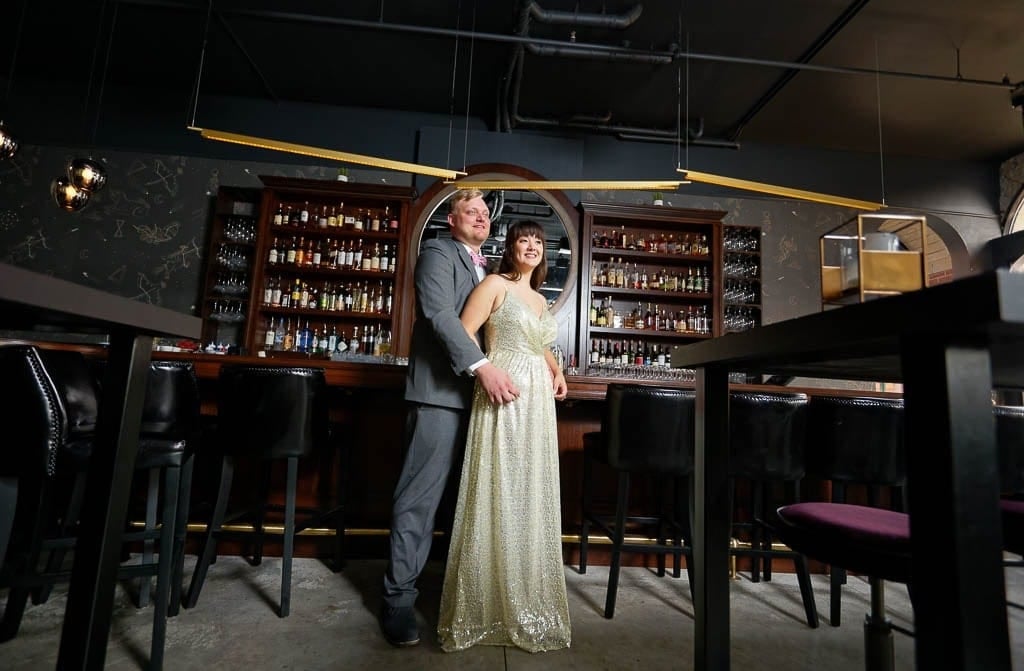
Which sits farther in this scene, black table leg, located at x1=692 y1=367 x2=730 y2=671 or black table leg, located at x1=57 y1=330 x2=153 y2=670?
black table leg, located at x1=692 y1=367 x2=730 y2=671

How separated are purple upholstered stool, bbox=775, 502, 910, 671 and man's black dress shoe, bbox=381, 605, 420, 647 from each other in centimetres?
126

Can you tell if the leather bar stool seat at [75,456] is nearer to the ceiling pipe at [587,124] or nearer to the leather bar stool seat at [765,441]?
the leather bar stool seat at [765,441]

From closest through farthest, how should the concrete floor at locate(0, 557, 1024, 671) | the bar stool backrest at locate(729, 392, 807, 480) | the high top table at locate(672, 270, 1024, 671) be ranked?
1. the high top table at locate(672, 270, 1024, 671)
2. the concrete floor at locate(0, 557, 1024, 671)
3. the bar stool backrest at locate(729, 392, 807, 480)

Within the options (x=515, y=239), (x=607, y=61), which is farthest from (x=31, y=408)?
(x=607, y=61)

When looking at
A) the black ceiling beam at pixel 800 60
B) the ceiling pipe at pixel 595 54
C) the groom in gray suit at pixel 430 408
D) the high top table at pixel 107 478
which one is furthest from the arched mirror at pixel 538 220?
the high top table at pixel 107 478

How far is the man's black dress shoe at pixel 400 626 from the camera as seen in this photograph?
177cm

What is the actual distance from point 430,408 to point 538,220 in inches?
136

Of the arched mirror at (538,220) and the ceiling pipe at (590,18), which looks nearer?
the ceiling pipe at (590,18)

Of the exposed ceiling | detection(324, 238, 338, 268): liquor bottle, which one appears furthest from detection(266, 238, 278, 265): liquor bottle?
the exposed ceiling

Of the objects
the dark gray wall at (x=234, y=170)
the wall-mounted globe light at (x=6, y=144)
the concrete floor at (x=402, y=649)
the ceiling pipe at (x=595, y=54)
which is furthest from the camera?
the dark gray wall at (x=234, y=170)

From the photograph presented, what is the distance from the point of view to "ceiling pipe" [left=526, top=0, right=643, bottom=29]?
3.75 m

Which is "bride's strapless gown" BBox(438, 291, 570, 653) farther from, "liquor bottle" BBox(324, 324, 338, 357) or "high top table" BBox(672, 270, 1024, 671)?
"liquor bottle" BBox(324, 324, 338, 357)

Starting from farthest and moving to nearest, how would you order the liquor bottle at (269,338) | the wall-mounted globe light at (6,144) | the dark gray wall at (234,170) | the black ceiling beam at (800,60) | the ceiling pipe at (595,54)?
the dark gray wall at (234,170)
the liquor bottle at (269,338)
the ceiling pipe at (595,54)
the black ceiling beam at (800,60)
the wall-mounted globe light at (6,144)

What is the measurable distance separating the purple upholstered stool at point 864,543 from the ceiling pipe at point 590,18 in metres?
3.71
